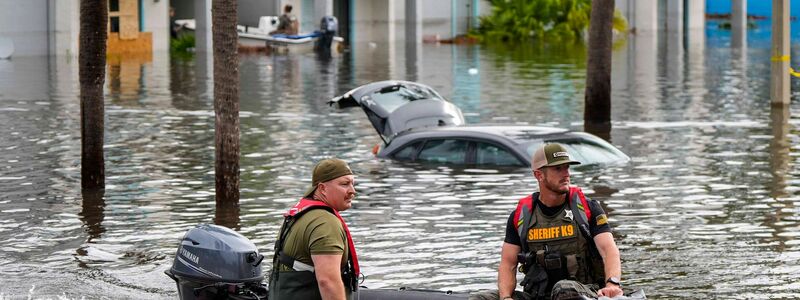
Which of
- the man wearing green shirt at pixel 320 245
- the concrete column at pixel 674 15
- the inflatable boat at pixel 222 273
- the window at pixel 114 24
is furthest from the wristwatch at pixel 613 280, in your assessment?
the concrete column at pixel 674 15

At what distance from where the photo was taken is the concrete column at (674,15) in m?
85.0

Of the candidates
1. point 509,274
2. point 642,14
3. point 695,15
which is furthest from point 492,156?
Answer: point 695,15

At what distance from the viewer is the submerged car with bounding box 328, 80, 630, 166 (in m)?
20.7

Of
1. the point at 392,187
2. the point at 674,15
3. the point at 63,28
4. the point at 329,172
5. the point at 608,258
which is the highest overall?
the point at 674,15

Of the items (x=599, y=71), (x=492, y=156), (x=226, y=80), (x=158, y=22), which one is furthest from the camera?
(x=158, y=22)

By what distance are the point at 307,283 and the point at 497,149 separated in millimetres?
12930

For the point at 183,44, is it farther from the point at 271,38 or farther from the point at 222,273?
the point at 222,273

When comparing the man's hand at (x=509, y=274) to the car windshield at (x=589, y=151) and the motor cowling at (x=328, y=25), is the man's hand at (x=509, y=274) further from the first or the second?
the motor cowling at (x=328, y=25)

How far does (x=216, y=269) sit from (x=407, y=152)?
11919mm

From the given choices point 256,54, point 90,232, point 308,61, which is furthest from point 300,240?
point 256,54

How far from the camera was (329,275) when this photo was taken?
782 cm

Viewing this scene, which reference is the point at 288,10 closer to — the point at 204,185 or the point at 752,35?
the point at 752,35

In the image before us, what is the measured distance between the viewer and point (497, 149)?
20.9m

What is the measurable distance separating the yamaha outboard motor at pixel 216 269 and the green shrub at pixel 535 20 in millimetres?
63103
